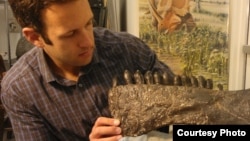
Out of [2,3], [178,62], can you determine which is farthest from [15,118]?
[2,3]

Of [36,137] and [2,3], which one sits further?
[2,3]

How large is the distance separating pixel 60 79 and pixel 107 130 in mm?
245

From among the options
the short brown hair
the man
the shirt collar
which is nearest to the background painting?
the man

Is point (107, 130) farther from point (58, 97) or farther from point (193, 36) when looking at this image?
point (193, 36)

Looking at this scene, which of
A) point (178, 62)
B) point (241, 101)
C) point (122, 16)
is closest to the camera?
point (241, 101)

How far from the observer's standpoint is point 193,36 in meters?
1.55

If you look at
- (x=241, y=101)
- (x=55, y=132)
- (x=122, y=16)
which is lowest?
(x=55, y=132)

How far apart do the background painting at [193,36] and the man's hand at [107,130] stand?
3.21ft

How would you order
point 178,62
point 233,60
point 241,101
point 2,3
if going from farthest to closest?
1. point 2,3
2. point 178,62
3. point 233,60
4. point 241,101

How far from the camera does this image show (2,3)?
2.14m

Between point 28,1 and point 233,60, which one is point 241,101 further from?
point 233,60

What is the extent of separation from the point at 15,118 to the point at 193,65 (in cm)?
99

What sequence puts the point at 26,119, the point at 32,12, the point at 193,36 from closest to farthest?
the point at 32,12 → the point at 26,119 → the point at 193,36

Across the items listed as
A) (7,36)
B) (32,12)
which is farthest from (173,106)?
(7,36)
